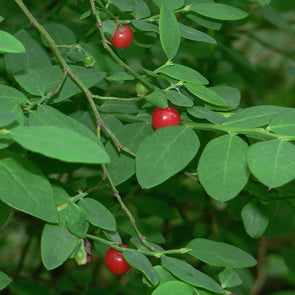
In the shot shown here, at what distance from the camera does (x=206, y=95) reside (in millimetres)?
1053

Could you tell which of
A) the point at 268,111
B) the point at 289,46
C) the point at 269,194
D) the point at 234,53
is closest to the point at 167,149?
the point at 268,111

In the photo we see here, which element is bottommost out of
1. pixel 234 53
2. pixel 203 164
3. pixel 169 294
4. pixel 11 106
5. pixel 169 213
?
pixel 169 213

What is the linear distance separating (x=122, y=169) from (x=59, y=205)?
0.16 meters

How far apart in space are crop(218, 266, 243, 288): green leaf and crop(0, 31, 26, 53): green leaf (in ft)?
1.88

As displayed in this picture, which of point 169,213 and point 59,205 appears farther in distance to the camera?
point 169,213

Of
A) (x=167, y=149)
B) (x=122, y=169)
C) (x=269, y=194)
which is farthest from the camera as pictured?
(x=269, y=194)

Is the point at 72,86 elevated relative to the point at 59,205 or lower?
elevated

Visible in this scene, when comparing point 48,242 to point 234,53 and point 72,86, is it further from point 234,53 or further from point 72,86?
point 234,53

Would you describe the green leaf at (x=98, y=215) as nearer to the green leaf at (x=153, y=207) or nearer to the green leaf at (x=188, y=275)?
the green leaf at (x=188, y=275)

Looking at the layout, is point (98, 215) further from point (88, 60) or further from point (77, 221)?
point (88, 60)

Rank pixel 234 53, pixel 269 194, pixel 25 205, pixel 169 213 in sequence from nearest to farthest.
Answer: pixel 25 205, pixel 269 194, pixel 169 213, pixel 234 53

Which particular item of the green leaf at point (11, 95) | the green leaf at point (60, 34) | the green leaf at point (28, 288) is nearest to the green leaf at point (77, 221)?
the green leaf at point (11, 95)

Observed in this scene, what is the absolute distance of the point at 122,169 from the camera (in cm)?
110

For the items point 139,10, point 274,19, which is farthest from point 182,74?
point 274,19
